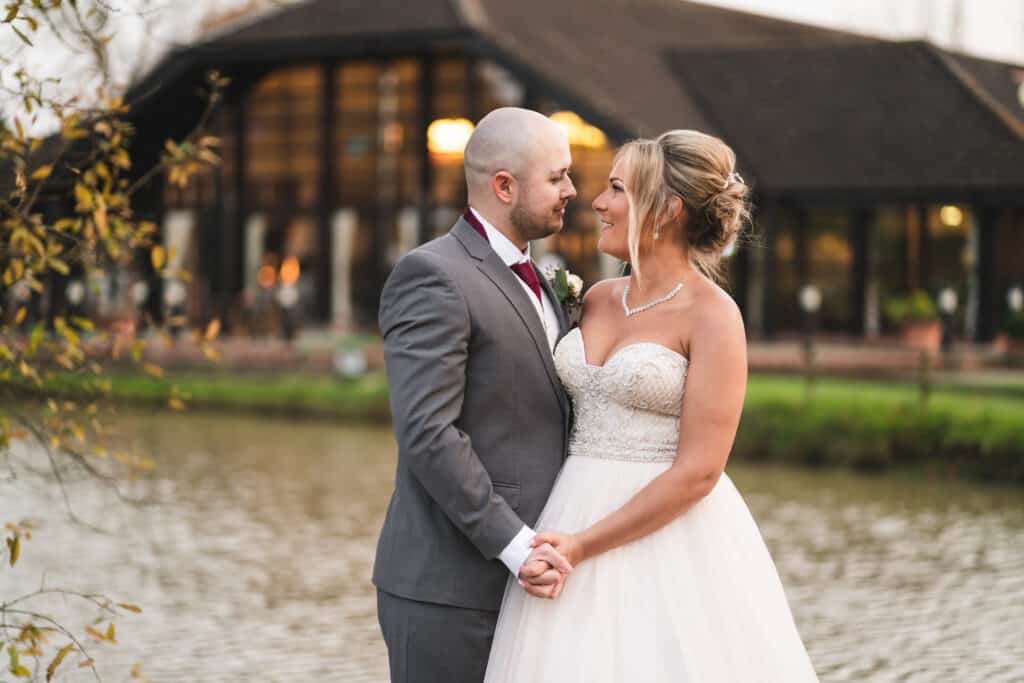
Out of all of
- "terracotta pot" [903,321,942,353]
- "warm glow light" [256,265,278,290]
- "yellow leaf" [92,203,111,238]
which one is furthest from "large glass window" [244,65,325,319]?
"yellow leaf" [92,203,111,238]

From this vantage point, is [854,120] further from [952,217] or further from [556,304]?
[556,304]

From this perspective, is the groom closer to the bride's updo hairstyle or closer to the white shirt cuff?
the white shirt cuff

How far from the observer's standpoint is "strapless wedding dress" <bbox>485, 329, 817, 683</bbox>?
13.4 ft

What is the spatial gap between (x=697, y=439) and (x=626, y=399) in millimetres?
229


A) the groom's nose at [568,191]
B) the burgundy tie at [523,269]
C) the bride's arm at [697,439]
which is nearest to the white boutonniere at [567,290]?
the burgundy tie at [523,269]

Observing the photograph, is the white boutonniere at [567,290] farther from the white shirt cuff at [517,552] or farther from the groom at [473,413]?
the white shirt cuff at [517,552]

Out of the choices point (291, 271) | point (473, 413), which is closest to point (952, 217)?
point (291, 271)

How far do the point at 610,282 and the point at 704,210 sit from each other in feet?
1.46

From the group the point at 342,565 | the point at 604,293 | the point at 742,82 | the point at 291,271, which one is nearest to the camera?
the point at 604,293

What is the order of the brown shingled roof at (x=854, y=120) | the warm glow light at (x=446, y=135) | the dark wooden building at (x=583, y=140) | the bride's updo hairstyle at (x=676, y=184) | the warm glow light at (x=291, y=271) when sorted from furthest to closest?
the warm glow light at (x=291, y=271), the warm glow light at (x=446, y=135), the dark wooden building at (x=583, y=140), the brown shingled roof at (x=854, y=120), the bride's updo hairstyle at (x=676, y=184)

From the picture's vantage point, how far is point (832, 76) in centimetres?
3325

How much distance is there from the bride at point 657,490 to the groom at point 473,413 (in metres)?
0.10

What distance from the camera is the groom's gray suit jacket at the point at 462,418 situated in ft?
12.7

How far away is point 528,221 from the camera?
4.07m
